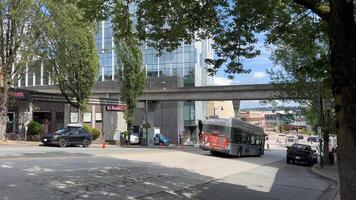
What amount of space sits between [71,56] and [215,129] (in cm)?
1476

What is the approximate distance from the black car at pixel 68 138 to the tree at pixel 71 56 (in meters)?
7.55

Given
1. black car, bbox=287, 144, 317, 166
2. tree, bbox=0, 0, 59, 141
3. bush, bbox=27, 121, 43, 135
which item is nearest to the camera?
tree, bbox=0, 0, 59, 141

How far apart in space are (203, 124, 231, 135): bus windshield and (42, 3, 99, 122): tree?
495 inches

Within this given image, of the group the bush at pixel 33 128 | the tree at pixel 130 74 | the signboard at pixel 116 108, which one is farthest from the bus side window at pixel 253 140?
the bush at pixel 33 128

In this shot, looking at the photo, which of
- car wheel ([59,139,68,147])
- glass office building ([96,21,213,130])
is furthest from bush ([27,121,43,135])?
glass office building ([96,21,213,130])

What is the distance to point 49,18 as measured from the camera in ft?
125

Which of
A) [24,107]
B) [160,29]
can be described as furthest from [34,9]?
[160,29]

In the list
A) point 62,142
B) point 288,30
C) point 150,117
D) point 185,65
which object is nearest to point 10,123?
point 62,142

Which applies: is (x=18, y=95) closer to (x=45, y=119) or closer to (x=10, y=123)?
(x=10, y=123)

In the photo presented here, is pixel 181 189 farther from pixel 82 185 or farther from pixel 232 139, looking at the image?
pixel 232 139

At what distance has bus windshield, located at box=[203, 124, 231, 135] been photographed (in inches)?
1572

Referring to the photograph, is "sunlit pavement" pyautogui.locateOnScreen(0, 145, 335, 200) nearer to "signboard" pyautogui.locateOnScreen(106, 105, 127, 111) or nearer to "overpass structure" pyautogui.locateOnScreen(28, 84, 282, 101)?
"overpass structure" pyautogui.locateOnScreen(28, 84, 282, 101)

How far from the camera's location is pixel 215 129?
40438 mm

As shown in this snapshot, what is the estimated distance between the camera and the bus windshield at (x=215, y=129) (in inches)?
1572
